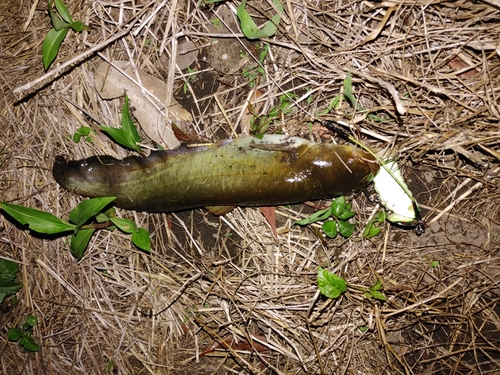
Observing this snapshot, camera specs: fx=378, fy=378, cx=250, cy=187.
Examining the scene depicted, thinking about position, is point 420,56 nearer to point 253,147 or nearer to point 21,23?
point 253,147

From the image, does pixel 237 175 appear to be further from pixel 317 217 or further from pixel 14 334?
pixel 14 334

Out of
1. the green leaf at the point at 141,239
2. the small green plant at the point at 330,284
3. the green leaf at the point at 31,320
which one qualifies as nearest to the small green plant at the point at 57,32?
the green leaf at the point at 141,239

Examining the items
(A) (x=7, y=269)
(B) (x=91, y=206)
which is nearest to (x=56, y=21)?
(B) (x=91, y=206)

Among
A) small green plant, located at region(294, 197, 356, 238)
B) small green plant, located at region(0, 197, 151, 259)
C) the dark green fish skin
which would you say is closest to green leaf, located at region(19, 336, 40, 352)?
small green plant, located at region(0, 197, 151, 259)

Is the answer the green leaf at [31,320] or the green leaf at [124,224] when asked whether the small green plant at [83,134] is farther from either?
the green leaf at [31,320]

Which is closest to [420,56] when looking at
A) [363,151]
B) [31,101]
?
[363,151]
